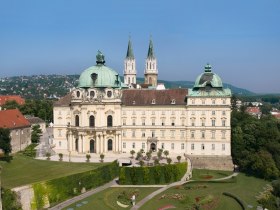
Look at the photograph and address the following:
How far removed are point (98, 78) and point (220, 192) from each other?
3701 cm

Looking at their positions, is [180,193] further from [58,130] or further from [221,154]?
[58,130]

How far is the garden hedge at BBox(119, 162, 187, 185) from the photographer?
229 ft

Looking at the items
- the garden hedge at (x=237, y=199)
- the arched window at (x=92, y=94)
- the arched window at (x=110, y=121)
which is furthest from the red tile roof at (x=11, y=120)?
the garden hedge at (x=237, y=199)

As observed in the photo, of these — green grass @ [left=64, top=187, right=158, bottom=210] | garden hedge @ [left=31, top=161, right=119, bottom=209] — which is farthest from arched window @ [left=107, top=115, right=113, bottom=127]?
green grass @ [left=64, top=187, right=158, bottom=210]

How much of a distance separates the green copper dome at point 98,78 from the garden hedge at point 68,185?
21753mm

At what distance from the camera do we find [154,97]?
299 feet

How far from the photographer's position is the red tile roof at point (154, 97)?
8981 cm

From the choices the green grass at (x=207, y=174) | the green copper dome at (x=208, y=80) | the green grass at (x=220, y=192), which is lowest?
the green grass at (x=220, y=192)

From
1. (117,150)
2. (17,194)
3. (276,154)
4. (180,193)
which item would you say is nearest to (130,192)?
(180,193)

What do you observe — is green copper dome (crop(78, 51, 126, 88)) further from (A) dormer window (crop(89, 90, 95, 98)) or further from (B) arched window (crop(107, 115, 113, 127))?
(B) arched window (crop(107, 115, 113, 127))

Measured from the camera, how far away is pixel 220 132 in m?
88.0

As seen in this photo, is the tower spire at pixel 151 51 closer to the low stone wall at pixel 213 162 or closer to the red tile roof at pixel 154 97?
the red tile roof at pixel 154 97

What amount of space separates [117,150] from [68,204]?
32111 mm

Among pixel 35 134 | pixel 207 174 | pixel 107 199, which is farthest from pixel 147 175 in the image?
pixel 35 134
